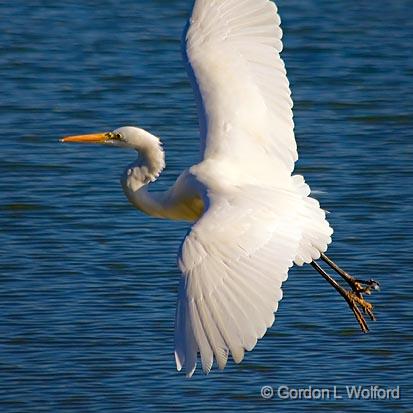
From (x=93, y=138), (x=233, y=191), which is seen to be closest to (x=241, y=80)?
(x=93, y=138)

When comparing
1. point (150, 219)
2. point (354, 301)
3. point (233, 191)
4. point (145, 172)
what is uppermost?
point (233, 191)

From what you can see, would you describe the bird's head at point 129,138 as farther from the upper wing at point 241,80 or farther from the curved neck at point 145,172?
the upper wing at point 241,80

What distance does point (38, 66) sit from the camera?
15023 mm

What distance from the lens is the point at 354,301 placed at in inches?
338

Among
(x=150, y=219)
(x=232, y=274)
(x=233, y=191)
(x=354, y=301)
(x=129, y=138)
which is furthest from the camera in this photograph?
(x=150, y=219)

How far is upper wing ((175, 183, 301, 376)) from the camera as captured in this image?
5.95 meters

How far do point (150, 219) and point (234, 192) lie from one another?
3.47 meters

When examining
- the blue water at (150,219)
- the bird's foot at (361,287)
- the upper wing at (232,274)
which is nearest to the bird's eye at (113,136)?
the blue water at (150,219)

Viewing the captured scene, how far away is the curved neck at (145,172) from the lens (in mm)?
8172

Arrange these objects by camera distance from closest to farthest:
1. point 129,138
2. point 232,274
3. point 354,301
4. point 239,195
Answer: point 232,274
point 239,195
point 129,138
point 354,301

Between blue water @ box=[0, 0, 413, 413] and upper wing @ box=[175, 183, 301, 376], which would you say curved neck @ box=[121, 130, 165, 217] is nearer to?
blue water @ box=[0, 0, 413, 413]

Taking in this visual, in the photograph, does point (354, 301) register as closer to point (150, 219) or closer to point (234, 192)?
point (234, 192)

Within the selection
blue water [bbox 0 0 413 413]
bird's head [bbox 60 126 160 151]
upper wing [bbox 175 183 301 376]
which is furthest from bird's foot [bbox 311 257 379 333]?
upper wing [bbox 175 183 301 376]

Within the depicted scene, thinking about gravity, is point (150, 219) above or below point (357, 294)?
below
